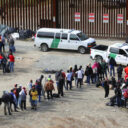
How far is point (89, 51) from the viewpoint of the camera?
36.2 m

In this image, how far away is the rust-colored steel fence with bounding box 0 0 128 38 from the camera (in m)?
40.2

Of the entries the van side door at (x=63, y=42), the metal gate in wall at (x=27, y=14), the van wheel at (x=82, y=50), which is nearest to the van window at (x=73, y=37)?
the van side door at (x=63, y=42)

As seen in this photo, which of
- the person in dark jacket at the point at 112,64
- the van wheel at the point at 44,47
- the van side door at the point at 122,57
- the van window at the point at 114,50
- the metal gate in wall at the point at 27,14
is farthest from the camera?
the metal gate in wall at the point at 27,14

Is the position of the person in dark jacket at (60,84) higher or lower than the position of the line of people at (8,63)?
lower

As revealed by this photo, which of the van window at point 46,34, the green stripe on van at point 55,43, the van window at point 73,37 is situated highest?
the van window at point 46,34

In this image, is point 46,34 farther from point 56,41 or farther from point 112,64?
point 112,64

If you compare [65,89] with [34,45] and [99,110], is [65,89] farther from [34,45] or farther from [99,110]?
[34,45]

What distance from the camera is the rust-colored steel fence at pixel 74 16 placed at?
132ft

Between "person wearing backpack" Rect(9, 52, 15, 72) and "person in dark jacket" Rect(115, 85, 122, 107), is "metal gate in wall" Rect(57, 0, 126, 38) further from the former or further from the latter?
"person in dark jacket" Rect(115, 85, 122, 107)

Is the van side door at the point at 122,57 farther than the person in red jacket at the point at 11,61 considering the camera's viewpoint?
Yes

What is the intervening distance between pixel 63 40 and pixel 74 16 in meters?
6.00

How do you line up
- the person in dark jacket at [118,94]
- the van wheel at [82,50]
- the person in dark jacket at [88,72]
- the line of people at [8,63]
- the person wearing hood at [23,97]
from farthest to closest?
the van wheel at [82,50]
the line of people at [8,63]
the person in dark jacket at [88,72]
the person in dark jacket at [118,94]
the person wearing hood at [23,97]

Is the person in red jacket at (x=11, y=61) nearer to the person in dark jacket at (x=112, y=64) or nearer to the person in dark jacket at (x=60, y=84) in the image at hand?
the person in dark jacket at (x=60, y=84)

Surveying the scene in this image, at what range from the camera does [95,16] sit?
133 ft
